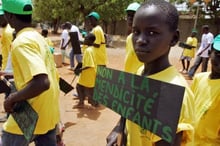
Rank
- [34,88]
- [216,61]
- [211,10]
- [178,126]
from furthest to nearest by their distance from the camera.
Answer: [211,10] → [216,61] → [34,88] → [178,126]

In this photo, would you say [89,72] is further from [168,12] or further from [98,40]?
[168,12]

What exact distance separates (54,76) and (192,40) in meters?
10.1

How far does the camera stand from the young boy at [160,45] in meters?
1.48

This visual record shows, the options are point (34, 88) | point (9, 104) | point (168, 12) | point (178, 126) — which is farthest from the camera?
point (9, 104)

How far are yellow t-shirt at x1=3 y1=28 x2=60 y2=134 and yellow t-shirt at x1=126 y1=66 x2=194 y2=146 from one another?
860 mm

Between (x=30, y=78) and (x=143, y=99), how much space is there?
3.39 ft

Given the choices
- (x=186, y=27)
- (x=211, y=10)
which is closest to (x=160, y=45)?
A: (x=211, y=10)

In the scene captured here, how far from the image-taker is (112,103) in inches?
68.7

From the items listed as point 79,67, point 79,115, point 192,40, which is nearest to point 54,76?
point 79,115

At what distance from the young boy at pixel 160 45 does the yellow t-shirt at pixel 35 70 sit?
37.4 inches

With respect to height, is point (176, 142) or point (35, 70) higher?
point (35, 70)

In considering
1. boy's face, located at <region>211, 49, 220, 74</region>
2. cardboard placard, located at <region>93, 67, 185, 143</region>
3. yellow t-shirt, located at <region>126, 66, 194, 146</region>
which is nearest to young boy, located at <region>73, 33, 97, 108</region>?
boy's face, located at <region>211, 49, 220, 74</region>

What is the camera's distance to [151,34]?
Result: 5.04 ft

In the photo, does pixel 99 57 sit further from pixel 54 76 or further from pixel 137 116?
pixel 137 116
